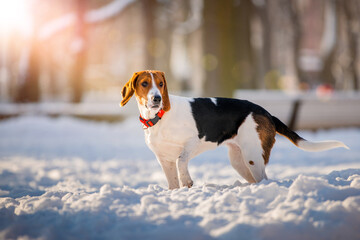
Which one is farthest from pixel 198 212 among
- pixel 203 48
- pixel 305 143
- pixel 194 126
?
pixel 203 48

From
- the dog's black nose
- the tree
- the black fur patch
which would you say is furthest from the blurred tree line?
the dog's black nose

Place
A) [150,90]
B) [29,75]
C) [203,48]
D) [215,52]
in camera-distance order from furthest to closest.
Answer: [29,75]
[203,48]
[215,52]
[150,90]

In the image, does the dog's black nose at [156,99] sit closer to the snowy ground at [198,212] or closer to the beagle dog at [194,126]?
the beagle dog at [194,126]

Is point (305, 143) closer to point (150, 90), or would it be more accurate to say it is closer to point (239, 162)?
point (239, 162)

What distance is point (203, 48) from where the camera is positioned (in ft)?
40.4

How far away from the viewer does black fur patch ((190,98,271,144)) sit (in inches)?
157

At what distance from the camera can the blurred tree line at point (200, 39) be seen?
12.4m

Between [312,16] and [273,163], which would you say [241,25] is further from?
[273,163]

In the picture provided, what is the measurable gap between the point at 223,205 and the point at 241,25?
16.2 meters

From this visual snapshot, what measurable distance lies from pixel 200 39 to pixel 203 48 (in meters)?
5.95

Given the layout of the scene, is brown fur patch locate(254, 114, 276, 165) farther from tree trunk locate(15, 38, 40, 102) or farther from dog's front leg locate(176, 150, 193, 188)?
tree trunk locate(15, 38, 40, 102)

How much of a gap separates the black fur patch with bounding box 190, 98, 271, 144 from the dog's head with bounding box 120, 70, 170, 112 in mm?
421

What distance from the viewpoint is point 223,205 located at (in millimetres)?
3225

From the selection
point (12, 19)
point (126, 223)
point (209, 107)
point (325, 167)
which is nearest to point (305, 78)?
point (325, 167)
